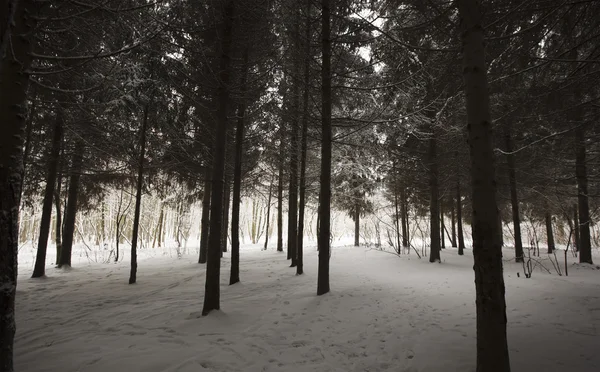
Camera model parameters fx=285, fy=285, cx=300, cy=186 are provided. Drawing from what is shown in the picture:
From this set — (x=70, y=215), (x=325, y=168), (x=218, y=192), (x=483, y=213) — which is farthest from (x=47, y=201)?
(x=483, y=213)

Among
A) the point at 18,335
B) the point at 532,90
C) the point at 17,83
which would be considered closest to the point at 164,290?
the point at 18,335

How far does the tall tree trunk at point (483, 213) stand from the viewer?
280cm

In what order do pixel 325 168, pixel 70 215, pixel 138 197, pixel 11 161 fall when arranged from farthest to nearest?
pixel 70 215 < pixel 138 197 < pixel 325 168 < pixel 11 161

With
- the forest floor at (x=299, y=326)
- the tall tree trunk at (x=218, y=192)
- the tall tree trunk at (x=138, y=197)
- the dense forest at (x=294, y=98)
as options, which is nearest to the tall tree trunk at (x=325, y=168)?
the dense forest at (x=294, y=98)

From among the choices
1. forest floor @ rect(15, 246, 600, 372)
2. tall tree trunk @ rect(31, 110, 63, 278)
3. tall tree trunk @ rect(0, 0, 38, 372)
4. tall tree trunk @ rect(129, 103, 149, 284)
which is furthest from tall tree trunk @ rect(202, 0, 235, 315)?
tall tree trunk @ rect(31, 110, 63, 278)

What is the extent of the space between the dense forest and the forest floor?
0.78 m

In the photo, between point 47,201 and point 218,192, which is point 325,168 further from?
point 47,201

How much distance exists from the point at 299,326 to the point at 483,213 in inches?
137

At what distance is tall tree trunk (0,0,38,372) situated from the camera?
2799 mm

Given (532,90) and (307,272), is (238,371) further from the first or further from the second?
(532,90)

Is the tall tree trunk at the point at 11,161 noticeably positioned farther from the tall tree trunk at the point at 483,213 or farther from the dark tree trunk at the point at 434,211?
the dark tree trunk at the point at 434,211

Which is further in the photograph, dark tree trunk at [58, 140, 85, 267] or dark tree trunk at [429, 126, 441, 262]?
dark tree trunk at [429, 126, 441, 262]

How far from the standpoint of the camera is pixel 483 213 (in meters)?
2.96

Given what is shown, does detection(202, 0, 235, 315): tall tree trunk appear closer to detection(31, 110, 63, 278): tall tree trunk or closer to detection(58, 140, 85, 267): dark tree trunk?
detection(31, 110, 63, 278): tall tree trunk
